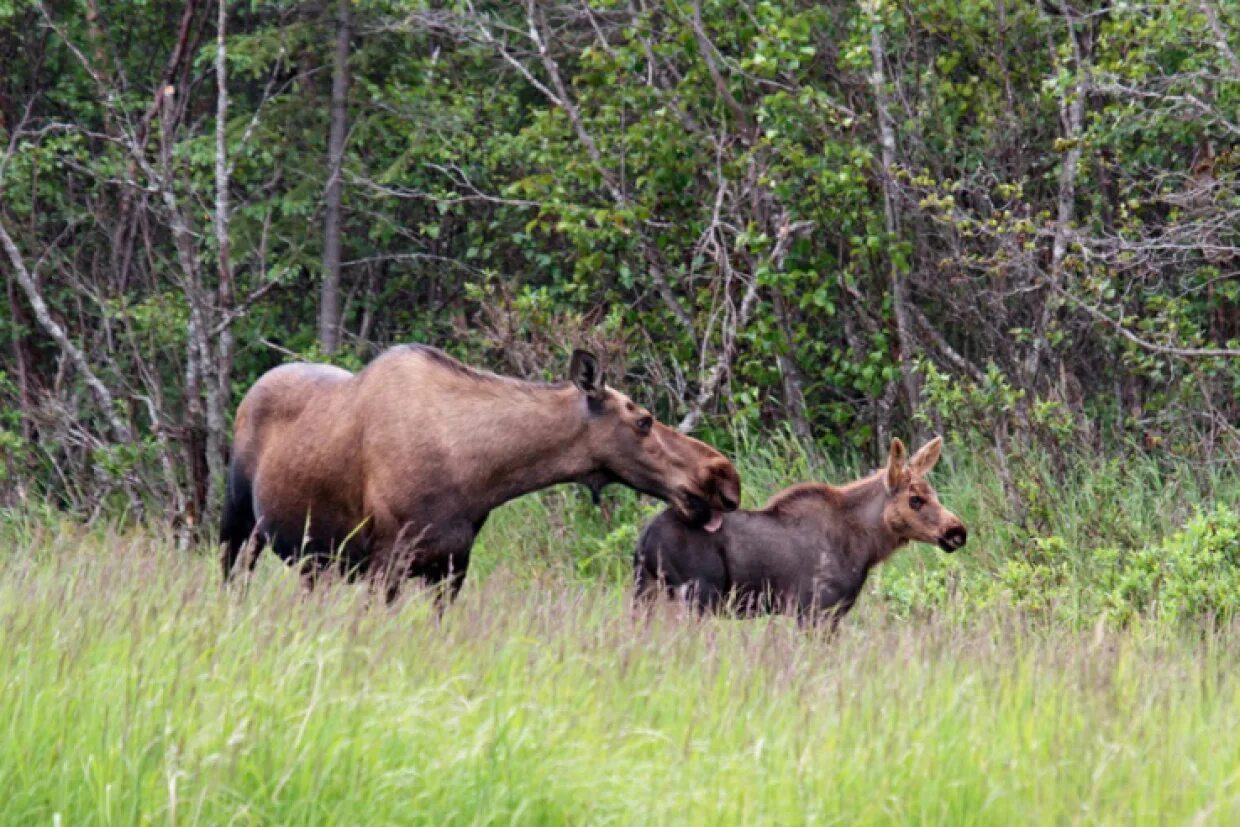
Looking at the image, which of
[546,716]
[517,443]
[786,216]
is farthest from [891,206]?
[546,716]

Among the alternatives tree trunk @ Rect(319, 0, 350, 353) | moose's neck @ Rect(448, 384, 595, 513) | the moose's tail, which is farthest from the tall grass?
tree trunk @ Rect(319, 0, 350, 353)

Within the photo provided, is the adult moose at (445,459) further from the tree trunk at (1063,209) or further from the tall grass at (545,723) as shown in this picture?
the tree trunk at (1063,209)

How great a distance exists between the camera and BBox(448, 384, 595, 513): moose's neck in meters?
8.72

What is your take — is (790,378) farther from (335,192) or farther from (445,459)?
(445,459)

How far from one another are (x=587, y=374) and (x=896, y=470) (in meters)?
1.79

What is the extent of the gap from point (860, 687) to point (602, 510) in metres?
7.01

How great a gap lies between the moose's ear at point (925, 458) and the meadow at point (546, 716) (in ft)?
7.77

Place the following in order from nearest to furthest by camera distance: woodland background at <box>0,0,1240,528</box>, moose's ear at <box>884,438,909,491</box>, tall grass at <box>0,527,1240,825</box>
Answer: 1. tall grass at <box>0,527,1240,825</box>
2. moose's ear at <box>884,438,909,491</box>
3. woodland background at <box>0,0,1240,528</box>

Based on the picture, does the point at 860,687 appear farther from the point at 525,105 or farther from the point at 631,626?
the point at 525,105

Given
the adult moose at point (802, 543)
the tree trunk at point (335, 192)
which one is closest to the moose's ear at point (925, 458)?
the adult moose at point (802, 543)

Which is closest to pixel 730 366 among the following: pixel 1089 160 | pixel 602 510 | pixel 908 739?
pixel 602 510

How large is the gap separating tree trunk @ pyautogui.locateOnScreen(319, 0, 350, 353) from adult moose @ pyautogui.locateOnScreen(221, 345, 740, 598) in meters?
7.12

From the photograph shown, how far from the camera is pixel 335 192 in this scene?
16422 mm

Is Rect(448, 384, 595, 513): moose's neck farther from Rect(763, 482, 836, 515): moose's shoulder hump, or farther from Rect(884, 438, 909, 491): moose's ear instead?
Rect(884, 438, 909, 491): moose's ear
